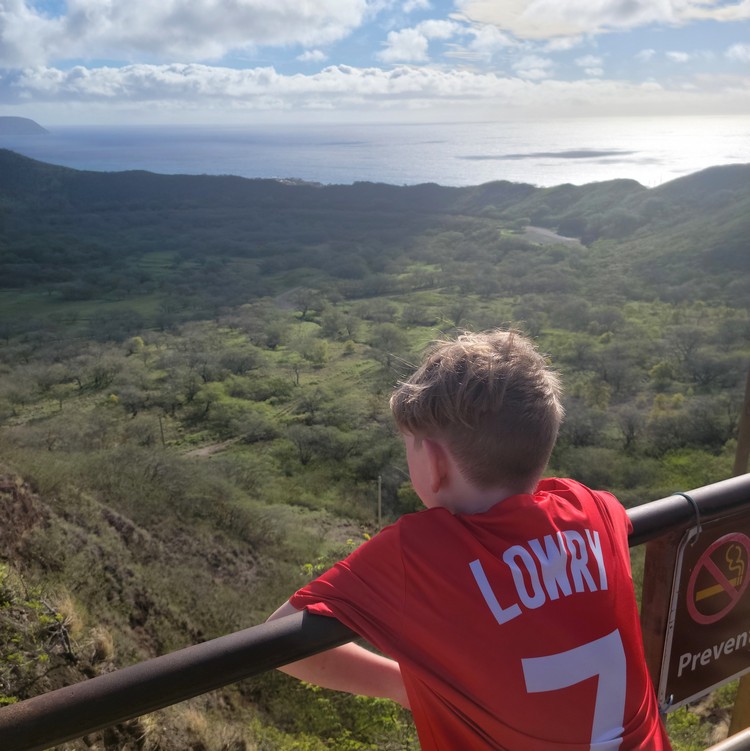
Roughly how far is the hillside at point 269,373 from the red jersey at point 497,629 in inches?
26.3

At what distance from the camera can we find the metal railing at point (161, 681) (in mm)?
825

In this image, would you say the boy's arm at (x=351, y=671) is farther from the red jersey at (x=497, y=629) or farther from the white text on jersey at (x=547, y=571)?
the white text on jersey at (x=547, y=571)

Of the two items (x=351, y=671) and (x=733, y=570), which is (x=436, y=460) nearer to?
(x=351, y=671)

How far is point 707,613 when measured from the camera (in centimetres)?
158

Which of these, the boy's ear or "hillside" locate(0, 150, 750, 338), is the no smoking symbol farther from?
"hillside" locate(0, 150, 750, 338)

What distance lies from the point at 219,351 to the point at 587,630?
129 feet

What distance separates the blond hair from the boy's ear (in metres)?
0.01

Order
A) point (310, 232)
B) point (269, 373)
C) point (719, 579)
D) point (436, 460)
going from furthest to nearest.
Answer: point (310, 232), point (269, 373), point (719, 579), point (436, 460)

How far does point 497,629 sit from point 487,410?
0.33 metres

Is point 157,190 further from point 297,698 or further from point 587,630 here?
point 587,630

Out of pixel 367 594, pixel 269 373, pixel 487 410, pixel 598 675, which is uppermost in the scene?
pixel 487 410

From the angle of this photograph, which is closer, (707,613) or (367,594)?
(367,594)

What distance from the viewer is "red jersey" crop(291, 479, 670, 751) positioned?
3.44ft

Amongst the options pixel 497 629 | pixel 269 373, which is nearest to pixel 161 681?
pixel 497 629
